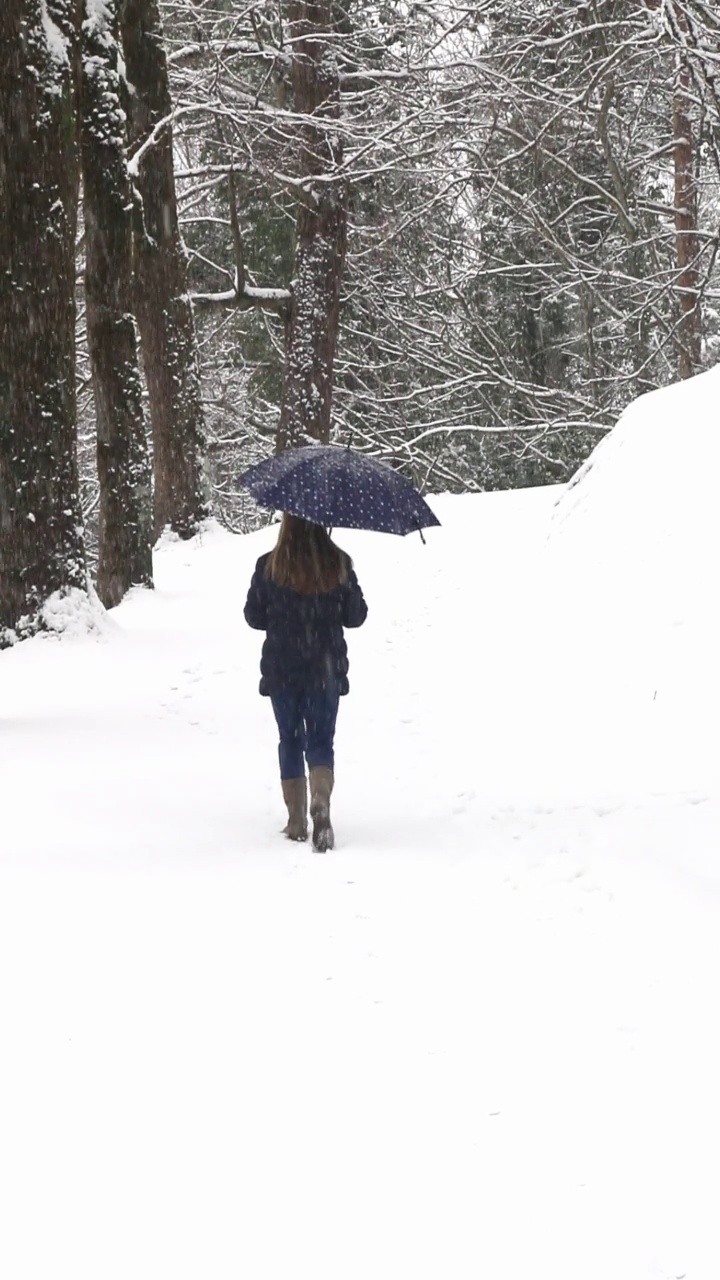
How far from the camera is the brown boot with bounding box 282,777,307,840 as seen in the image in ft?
20.7

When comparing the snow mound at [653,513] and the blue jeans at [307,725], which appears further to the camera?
the snow mound at [653,513]

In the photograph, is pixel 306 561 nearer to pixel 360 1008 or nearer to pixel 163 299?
pixel 360 1008

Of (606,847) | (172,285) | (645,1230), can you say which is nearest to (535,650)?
(606,847)

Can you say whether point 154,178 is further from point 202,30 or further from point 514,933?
point 514,933

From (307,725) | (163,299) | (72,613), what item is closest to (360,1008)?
(307,725)

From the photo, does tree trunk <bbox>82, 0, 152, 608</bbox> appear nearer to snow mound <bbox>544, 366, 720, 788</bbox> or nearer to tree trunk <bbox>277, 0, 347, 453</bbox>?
snow mound <bbox>544, 366, 720, 788</bbox>

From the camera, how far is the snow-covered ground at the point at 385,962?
3096mm

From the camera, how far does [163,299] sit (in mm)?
14641

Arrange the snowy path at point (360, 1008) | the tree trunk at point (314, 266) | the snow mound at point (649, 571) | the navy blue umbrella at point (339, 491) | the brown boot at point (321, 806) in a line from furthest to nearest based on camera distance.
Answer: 1. the tree trunk at point (314, 266)
2. the snow mound at point (649, 571)
3. the brown boot at point (321, 806)
4. the navy blue umbrella at point (339, 491)
5. the snowy path at point (360, 1008)

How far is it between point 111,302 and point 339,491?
6.49m

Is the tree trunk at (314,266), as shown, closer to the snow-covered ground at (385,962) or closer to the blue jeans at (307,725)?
the snow-covered ground at (385,962)

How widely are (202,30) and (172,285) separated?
2.80m

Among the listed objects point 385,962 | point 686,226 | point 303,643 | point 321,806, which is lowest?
point 385,962

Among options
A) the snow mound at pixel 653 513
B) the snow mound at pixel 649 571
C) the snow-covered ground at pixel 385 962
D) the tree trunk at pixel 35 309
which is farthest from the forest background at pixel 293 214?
the snow-covered ground at pixel 385 962
